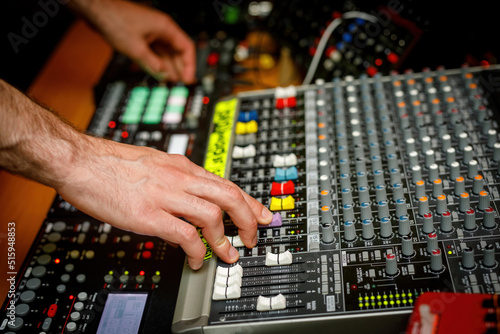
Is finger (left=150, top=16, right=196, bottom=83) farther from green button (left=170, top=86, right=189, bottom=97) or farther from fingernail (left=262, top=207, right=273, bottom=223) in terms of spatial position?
fingernail (left=262, top=207, right=273, bottom=223)

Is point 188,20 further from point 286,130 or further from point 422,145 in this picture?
point 422,145

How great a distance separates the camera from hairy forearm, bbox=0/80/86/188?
891 millimetres

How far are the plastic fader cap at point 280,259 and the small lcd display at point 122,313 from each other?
0.28 meters

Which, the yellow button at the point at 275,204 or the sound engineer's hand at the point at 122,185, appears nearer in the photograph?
the sound engineer's hand at the point at 122,185

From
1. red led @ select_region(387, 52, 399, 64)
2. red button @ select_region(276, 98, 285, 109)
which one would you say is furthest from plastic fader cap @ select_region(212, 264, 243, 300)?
red led @ select_region(387, 52, 399, 64)

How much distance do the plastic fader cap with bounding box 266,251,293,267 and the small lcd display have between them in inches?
11.1

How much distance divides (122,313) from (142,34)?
3.17ft

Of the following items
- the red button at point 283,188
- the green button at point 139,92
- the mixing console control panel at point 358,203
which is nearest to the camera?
the mixing console control panel at point 358,203

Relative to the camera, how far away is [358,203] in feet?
3.43

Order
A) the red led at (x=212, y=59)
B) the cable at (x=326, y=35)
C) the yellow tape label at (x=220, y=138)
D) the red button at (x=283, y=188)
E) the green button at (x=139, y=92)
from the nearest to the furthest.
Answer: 1. the red button at (x=283, y=188)
2. the yellow tape label at (x=220, y=138)
3. the cable at (x=326, y=35)
4. the green button at (x=139, y=92)
5. the red led at (x=212, y=59)

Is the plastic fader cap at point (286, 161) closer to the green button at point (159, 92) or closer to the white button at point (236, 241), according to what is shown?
the white button at point (236, 241)

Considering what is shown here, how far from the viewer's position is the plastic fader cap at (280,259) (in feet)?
3.14

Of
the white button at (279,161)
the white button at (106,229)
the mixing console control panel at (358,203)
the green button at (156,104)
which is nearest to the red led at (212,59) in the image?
the green button at (156,104)

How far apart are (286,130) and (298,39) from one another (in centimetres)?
52
